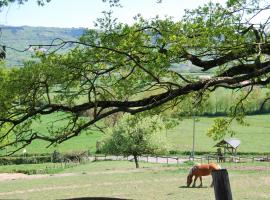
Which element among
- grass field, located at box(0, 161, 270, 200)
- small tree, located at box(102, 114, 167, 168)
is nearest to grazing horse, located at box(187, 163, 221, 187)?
grass field, located at box(0, 161, 270, 200)

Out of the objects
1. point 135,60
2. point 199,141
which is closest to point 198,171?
point 135,60

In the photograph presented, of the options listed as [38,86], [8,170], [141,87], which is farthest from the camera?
[8,170]

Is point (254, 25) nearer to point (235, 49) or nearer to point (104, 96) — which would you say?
point (235, 49)

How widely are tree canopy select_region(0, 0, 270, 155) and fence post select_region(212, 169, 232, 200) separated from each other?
3.10m

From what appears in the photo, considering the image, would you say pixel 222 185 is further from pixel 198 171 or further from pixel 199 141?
pixel 199 141

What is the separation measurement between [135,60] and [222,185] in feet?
13.3

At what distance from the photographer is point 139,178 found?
33312mm

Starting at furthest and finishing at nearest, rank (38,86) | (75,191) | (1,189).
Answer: (1,189)
(75,191)
(38,86)

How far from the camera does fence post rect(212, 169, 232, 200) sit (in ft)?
21.2

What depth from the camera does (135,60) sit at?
9.77m

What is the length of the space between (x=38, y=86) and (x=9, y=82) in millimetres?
647

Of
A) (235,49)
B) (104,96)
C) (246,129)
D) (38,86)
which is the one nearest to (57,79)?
(38,86)

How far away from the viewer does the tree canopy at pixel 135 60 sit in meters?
9.71

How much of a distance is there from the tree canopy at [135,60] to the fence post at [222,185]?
10.2 feet
